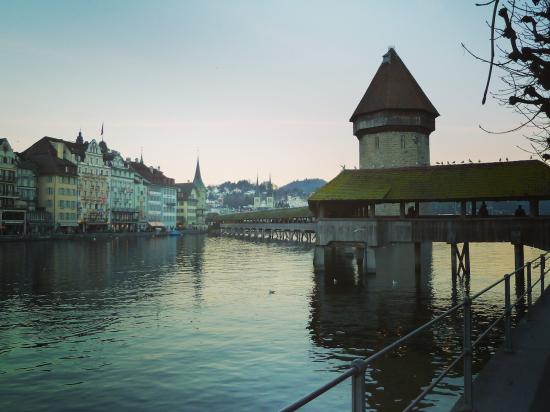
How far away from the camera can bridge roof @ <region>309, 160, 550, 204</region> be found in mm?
29859

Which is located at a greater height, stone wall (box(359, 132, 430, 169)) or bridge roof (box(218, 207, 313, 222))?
stone wall (box(359, 132, 430, 169))

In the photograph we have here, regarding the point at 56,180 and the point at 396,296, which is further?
the point at 56,180

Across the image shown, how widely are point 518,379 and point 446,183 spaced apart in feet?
91.9

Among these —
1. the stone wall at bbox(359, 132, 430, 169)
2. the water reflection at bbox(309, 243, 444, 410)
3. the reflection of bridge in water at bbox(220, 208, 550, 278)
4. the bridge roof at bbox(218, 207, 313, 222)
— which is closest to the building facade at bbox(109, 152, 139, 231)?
the bridge roof at bbox(218, 207, 313, 222)

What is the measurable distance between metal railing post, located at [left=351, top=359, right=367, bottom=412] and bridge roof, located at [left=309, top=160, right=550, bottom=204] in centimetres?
2869

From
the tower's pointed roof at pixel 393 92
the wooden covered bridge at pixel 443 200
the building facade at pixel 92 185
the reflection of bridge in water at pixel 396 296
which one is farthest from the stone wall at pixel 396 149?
the building facade at pixel 92 185

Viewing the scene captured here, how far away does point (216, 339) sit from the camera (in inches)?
696

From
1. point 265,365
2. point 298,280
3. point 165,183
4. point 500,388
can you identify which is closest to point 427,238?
point 298,280

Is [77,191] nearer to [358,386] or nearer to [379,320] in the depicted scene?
[379,320]

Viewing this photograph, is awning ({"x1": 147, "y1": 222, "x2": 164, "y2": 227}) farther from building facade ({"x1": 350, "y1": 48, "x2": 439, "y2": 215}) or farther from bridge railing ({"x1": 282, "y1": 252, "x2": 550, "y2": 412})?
bridge railing ({"x1": 282, "y1": 252, "x2": 550, "y2": 412})

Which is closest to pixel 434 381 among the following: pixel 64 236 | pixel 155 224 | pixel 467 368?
pixel 467 368

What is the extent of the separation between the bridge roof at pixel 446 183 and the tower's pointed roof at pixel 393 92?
20566 millimetres

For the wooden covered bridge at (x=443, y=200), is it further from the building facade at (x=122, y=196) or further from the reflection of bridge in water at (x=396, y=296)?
the building facade at (x=122, y=196)

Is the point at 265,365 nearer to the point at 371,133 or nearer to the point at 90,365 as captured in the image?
the point at 90,365
